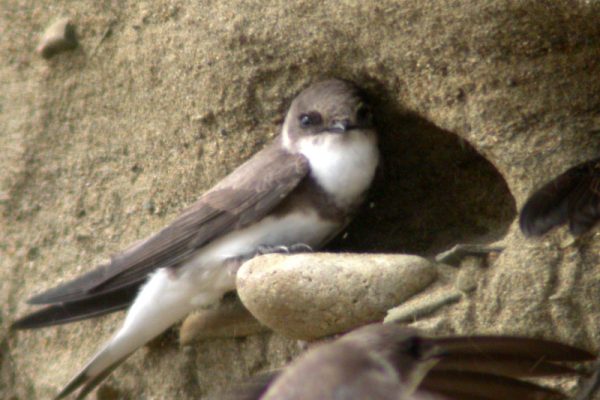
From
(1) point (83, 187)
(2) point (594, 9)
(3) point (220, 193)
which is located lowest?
(1) point (83, 187)

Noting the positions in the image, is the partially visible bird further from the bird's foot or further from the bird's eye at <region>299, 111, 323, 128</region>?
the bird's eye at <region>299, 111, 323, 128</region>

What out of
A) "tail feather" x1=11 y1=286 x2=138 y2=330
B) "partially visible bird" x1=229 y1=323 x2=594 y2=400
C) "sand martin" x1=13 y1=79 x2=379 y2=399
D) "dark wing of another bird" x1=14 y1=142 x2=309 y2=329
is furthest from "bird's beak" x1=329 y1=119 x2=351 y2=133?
"partially visible bird" x1=229 y1=323 x2=594 y2=400

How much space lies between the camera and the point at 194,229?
11.2 ft

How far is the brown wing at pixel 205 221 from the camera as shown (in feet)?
11.1

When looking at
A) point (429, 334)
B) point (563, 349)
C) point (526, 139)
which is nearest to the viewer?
point (563, 349)

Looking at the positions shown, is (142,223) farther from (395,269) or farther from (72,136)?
(395,269)

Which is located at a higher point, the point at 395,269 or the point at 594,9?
the point at 594,9

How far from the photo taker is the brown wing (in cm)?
339

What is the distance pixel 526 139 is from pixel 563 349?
0.74 meters

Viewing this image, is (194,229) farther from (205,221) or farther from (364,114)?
(364,114)

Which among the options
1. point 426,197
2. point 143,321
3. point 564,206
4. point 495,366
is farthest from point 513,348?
point 143,321

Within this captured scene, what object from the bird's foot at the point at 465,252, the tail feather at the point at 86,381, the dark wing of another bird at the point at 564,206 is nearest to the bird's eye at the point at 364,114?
the bird's foot at the point at 465,252

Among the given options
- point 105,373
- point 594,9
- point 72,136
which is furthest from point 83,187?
point 594,9

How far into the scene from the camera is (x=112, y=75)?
148 inches
